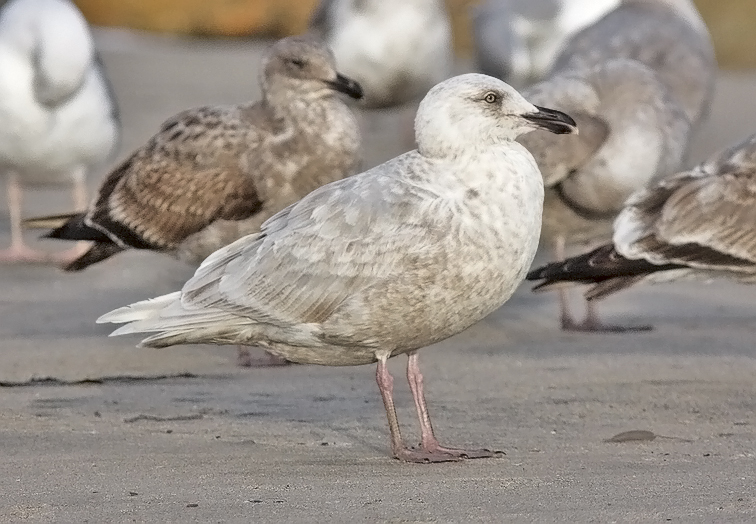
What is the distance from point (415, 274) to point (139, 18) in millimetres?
16828

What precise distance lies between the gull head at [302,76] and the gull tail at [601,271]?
1257 mm

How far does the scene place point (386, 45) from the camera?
1126 cm

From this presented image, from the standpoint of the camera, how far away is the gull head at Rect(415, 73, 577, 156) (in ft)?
16.4

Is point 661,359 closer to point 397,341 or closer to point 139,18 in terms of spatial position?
point 397,341

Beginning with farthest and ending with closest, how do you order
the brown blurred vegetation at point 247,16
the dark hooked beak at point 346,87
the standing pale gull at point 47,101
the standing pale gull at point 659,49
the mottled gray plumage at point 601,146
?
the brown blurred vegetation at point 247,16 → the standing pale gull at point 47,101 → the standing pale gull at point 659,49 → the mottled gray plumage at point 601,146 → the dark hooked beak at point 346,87

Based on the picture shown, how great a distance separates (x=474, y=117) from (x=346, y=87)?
2203mm

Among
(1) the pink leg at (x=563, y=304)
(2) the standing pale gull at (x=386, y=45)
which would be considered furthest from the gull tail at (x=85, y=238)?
(2) the standing pale gull at (x=386, y=45)

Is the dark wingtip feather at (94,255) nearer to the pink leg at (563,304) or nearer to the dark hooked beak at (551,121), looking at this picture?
the pink leg at (563,304)

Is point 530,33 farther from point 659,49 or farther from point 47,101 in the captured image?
point 47,101

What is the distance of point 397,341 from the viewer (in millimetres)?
4973

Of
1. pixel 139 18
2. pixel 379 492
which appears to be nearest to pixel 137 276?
pixel 379 492

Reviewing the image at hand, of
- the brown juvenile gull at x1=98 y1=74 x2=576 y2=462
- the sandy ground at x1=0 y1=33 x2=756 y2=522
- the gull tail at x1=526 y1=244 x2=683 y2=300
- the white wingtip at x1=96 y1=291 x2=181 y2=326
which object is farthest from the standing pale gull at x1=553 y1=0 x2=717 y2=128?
the white wingtip at x1=96 y1=291 x2=181 y2=326

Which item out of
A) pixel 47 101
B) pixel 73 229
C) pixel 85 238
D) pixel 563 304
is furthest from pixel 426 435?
pixel 47 101

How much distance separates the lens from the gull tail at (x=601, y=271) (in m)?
6.50
